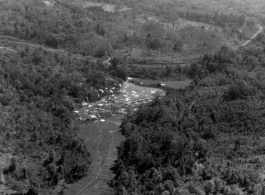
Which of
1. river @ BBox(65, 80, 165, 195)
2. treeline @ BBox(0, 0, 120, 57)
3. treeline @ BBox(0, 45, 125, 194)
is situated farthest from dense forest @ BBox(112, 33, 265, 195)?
treeline @ BBox(0, 0, 120, 57)

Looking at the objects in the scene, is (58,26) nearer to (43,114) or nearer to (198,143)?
(43,114)

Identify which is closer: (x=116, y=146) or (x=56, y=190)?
(x=56, y=190)

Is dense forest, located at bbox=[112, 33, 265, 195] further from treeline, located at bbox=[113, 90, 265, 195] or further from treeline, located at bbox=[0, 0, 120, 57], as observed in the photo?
treeline, located at bbox=[0, 0, 120, 57]

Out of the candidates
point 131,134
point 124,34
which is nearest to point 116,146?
point 131,134

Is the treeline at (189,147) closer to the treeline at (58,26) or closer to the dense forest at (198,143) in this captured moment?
the dense forest at (198,143)

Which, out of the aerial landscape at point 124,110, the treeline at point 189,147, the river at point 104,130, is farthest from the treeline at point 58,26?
the treeline at point 189,147

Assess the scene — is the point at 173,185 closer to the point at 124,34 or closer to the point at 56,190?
the point at 56,190
